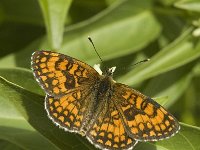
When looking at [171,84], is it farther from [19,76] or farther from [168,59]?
[19,76]

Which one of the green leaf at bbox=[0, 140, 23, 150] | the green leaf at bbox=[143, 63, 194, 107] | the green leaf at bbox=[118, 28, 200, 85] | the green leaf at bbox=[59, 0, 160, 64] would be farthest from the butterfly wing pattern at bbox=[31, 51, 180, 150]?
the green leaf at bbox=[143, 63, 194, 107]

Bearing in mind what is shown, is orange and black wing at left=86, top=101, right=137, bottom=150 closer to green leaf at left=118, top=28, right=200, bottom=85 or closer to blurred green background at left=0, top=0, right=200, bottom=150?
blurred green background at left=0, top=0, right=200, bottom=150

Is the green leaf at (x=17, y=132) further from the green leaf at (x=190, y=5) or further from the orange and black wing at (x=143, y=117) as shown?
the green leaf at (x=190, y=5)

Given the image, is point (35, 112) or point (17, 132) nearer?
point (35, 112)

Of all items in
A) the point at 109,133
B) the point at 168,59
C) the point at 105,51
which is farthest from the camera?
the point at 105,51

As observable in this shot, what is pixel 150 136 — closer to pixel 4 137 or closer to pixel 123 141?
pixel 123 141

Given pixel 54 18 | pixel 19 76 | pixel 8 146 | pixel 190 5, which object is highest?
pixel 54 18

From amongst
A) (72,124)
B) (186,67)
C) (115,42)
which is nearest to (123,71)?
(115,42)

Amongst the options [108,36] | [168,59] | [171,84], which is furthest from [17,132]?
[171,84]
